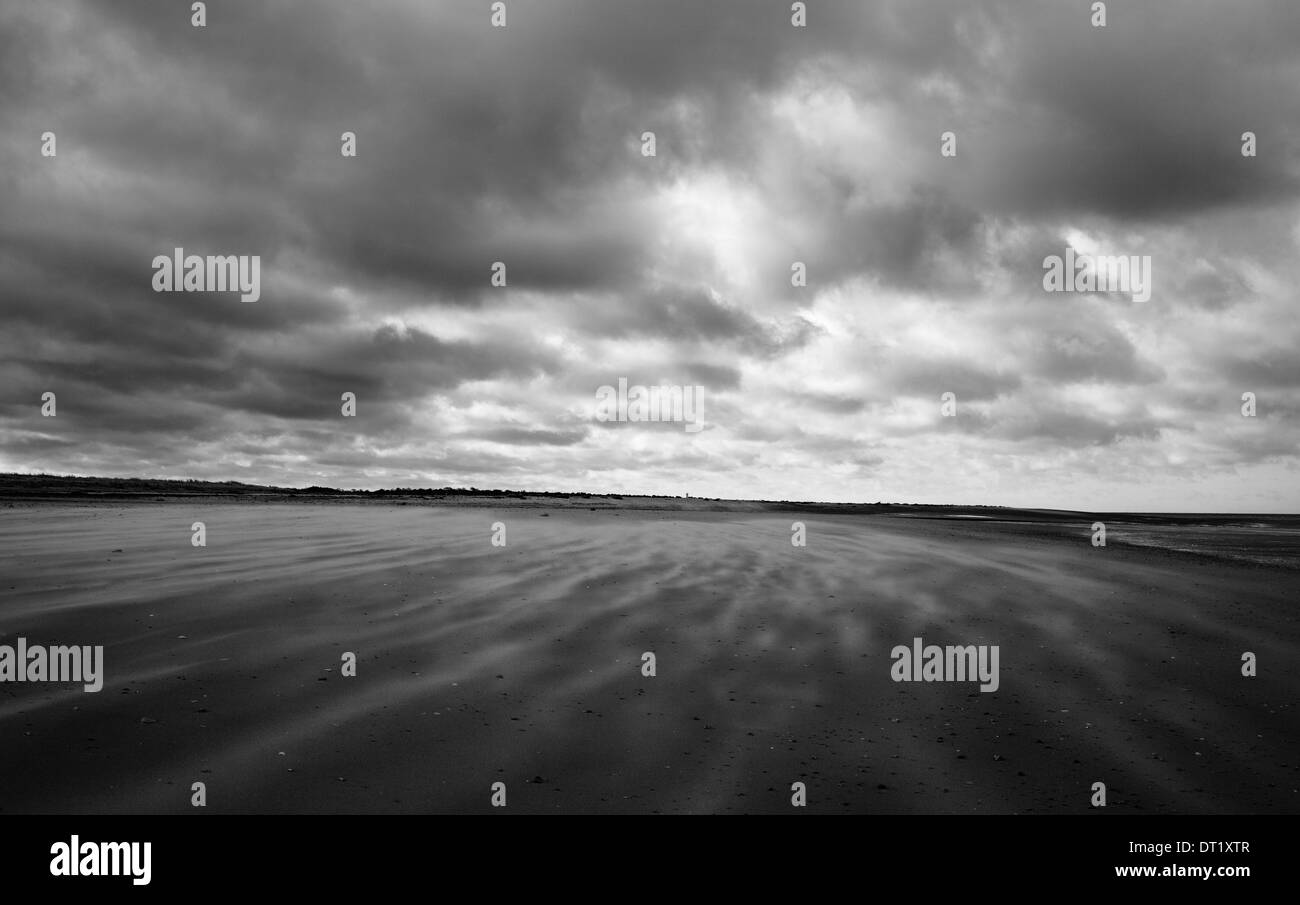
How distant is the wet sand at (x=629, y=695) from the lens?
16.1ft

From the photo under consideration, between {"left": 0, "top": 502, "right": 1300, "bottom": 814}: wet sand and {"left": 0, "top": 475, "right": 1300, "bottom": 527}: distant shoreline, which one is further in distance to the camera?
{"left": 0, "top": 475, "right": 1300, "bottom": 527}: distant shoreline

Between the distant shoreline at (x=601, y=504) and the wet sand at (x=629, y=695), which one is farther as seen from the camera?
the distant shoreline at (x=601, y=504)

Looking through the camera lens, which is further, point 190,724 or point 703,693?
point 703,693

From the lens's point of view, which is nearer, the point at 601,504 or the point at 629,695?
the point at 629,695

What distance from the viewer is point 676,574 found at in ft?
46.9

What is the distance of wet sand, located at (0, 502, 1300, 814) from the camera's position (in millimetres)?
4902

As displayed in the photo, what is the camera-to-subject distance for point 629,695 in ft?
22.5
